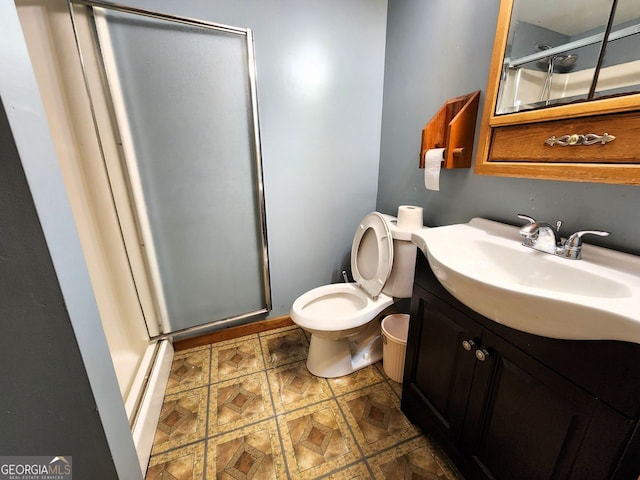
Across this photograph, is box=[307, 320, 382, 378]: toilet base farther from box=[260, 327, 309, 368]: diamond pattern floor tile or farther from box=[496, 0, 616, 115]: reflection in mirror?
box=[496, 0, 616, 115]: reflection in mirror

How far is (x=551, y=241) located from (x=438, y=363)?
1.76 feet

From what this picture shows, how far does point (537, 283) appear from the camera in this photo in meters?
0.78

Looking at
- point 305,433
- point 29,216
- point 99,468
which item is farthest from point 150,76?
point 305,433

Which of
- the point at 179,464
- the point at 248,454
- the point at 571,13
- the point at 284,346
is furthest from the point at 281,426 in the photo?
the point at 571,13

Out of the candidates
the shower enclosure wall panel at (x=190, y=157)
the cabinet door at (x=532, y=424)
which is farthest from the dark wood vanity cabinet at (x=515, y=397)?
the shower enclosure wall panel at (x=190, y=157)

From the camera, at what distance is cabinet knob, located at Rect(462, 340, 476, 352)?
0.78 m

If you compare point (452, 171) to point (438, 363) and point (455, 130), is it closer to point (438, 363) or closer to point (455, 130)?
point (455, 130)

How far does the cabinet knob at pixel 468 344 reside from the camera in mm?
780

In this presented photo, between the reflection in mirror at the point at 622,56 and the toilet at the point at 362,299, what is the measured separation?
2.33 ft

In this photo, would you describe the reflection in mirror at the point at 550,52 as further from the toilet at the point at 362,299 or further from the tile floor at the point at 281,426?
the tile floor at the point at 281,426

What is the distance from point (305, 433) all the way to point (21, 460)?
0.89 metres

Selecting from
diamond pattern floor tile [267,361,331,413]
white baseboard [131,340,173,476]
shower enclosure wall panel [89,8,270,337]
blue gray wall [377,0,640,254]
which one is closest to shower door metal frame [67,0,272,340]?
shower enclosure wall panel [89,8,270,337]
